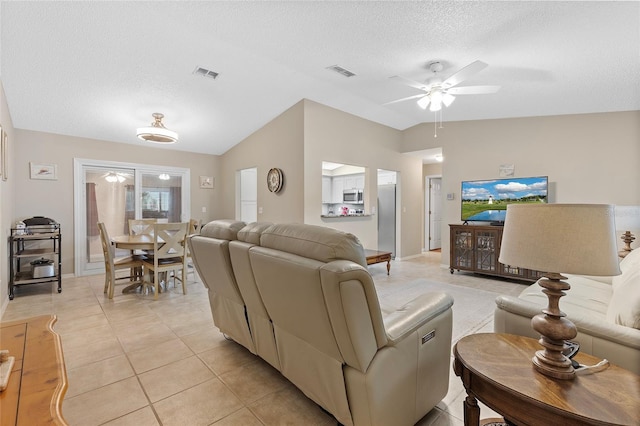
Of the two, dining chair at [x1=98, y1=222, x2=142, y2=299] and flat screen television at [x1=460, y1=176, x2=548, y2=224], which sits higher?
flat screen television at [x1=460, y1=176, x2=548, y2=224]

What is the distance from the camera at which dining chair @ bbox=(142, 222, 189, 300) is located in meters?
3.70

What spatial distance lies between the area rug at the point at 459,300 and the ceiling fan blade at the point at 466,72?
2.26 metres

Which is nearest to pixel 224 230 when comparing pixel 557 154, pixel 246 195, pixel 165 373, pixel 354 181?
pixel 165 373

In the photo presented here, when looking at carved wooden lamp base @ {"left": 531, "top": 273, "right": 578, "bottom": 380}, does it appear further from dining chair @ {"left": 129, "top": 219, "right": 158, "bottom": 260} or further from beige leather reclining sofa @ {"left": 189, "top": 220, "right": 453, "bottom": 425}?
dining chair @ {"left": 129, "top": 219, "right": 158, "bottom": 260}

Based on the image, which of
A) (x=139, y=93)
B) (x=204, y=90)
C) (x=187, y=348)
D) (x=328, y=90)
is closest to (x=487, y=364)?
(x=187, y=348)

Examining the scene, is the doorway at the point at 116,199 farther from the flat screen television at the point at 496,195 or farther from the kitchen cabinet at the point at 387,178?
the flat screen television at the point at 496,195

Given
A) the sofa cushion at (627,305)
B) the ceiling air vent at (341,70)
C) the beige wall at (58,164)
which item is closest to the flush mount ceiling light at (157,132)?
the beige wall at (58,164)

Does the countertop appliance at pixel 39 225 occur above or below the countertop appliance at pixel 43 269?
above

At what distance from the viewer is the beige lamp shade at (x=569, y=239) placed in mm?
1026

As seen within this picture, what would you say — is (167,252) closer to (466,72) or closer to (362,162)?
(362,162)

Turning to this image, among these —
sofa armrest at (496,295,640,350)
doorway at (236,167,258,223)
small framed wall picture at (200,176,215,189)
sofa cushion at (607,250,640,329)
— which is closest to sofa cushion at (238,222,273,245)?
sofa armrest at (496,295,640,350)

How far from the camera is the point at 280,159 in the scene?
5129 millimetres

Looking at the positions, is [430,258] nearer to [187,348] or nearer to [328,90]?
[328,90]

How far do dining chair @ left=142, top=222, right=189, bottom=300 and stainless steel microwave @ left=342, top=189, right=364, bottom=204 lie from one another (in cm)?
460
